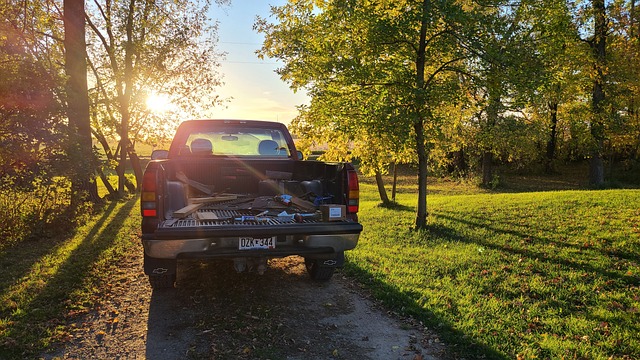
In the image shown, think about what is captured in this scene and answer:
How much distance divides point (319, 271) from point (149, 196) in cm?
239

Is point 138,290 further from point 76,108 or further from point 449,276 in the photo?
point 76,108

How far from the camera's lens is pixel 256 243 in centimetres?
412

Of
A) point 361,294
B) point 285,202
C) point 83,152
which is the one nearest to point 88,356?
point 285,202

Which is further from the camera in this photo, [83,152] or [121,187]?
[121,187]

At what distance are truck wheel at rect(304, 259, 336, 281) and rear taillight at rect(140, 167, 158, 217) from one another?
2.21m

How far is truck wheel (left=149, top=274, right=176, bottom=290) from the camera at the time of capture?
15.4 feet

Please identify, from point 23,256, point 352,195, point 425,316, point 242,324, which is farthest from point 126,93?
point 425,316

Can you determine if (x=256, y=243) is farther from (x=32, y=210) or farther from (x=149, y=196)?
(x=32, y=210)

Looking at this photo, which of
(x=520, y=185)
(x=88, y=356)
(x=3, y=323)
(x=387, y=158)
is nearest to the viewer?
(x=88, y=356)

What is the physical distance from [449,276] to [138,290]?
4174 mm

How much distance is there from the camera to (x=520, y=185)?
2447 centimetres

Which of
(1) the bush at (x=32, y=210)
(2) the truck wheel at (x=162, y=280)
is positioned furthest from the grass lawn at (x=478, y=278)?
(2) the truck wheel at (x=162, y=280)

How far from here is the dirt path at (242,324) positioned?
356 cm

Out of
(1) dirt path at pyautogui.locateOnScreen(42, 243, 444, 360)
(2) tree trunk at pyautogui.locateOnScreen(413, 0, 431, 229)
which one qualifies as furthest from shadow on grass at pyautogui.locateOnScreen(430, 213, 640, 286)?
(1) dirt path at pyautogui.locateOnScreen(42, 243, 444, 360)
